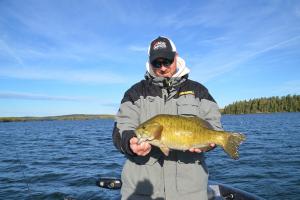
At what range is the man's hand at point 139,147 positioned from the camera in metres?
4.25

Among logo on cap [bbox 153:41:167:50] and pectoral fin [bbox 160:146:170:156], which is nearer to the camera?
pectoral fin [bbox 160:146:170:156]

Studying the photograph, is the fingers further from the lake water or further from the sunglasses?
the lake water

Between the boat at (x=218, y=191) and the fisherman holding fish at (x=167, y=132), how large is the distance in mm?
2815

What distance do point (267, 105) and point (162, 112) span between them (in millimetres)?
129017

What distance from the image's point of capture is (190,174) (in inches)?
173

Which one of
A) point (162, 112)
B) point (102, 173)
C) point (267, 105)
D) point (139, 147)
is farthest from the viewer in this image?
point (267, 105)

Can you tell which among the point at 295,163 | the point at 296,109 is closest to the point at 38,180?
the point at 295,163

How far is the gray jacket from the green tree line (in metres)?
123

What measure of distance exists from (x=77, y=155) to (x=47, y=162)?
298cm

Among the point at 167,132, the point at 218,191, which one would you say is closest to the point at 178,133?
the point at 167,132

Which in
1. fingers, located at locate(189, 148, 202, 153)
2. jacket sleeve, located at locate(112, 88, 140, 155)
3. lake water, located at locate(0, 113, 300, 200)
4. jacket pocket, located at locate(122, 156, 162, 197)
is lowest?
lake water, located at locate(0, 113, 300, 200)

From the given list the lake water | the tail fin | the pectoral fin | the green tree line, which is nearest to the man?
the pectoral fin

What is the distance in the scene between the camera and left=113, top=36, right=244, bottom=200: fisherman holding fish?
4363mm

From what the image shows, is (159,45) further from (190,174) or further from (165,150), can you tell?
(190,174)
